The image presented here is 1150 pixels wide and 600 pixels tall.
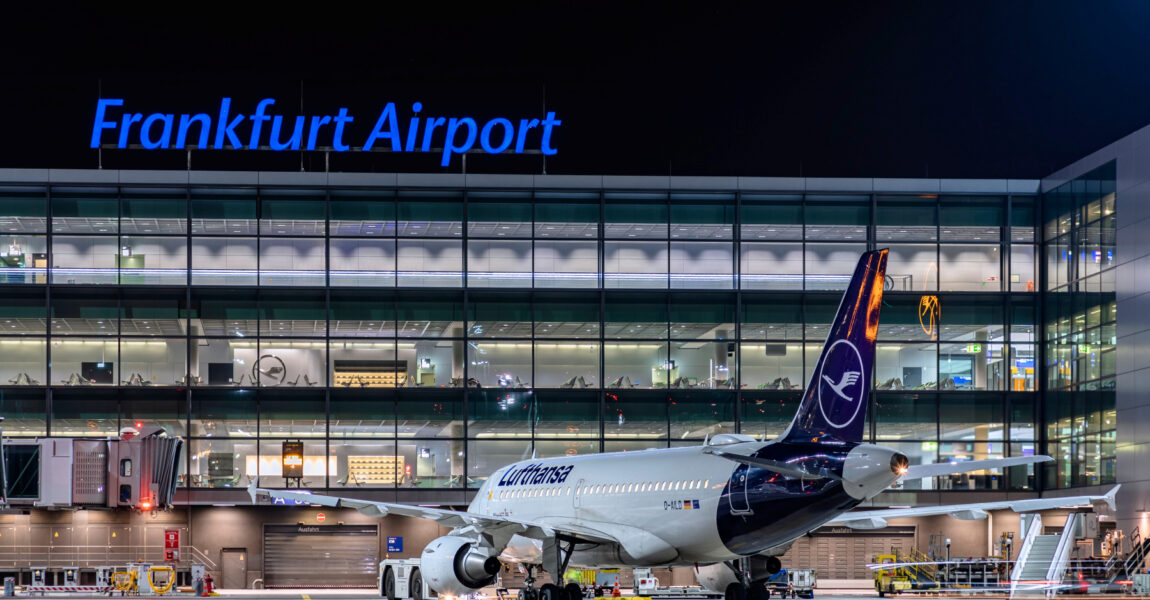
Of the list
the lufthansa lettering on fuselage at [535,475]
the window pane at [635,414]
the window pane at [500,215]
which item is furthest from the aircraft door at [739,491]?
the window pane at [500,215]

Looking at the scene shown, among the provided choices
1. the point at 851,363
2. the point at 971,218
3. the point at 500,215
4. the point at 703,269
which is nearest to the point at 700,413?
the point at 703,269

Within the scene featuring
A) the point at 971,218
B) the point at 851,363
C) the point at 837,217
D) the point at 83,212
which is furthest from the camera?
the point at 971,218

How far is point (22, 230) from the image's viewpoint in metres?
58.1

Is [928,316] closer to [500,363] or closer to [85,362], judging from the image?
[500,363]

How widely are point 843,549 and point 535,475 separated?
78.0 ft

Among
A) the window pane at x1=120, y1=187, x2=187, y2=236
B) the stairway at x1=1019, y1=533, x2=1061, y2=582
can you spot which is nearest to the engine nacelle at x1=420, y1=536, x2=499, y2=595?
the stairway at x1=1019, y1=533, x2=1061, y2=582

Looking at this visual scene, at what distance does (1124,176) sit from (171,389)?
3811cm

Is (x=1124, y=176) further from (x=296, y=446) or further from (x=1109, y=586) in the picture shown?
(x=296, y=446)

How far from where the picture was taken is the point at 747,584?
33.9 metres

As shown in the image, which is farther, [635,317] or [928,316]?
[928,316]

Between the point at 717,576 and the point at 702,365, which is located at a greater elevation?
the point at 702,365

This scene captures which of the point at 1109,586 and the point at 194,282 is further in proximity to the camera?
the point at 194,282

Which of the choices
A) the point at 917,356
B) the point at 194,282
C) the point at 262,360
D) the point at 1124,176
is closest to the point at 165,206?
the point at 194,282

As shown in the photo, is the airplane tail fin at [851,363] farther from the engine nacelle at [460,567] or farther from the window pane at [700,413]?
the window pane at [700,413]
